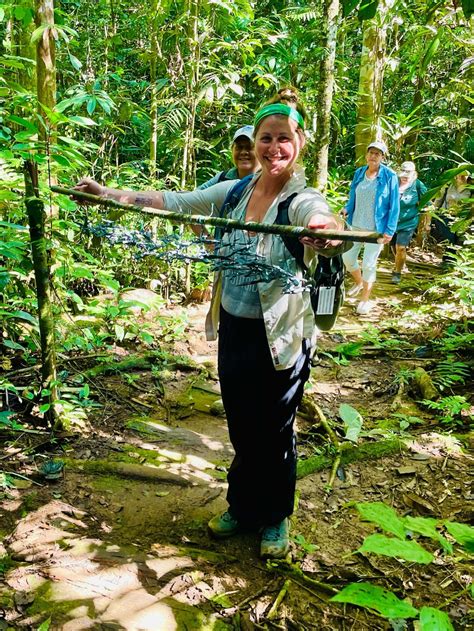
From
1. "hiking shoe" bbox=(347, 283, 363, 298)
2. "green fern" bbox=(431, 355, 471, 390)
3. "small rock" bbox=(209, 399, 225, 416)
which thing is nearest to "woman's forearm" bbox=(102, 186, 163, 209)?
"small rock" bbox=(209, 399, 225, 416)

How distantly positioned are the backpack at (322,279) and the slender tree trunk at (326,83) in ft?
14.4

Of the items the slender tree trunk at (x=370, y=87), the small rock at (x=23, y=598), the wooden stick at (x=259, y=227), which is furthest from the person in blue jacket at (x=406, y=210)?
the small rock at (x=23, y=598)

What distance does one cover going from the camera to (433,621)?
3.84 feet

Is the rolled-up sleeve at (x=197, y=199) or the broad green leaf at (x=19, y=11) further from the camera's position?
the broad green leaf at (x=19, y=11)

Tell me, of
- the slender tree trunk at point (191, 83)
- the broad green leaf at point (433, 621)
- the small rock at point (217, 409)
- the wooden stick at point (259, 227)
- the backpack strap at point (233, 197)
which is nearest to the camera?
the broad green leaf at point (433, 621)

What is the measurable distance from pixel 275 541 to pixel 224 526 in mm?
280

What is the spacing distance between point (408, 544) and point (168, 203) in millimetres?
1839

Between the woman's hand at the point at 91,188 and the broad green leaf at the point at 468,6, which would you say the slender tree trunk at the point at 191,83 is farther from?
the broad green leaf at the point at 468,6

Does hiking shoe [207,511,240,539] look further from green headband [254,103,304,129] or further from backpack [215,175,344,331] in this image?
green headband [254,103,304,129]

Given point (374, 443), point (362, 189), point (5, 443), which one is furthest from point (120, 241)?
point (362, 189)

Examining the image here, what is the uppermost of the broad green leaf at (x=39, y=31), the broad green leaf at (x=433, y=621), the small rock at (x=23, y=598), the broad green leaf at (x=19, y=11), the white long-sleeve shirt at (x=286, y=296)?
the broad green leaf at (x=19, y=11)

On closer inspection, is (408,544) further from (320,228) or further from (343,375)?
(343,375)

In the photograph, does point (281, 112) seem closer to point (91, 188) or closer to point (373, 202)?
point (91, 188)

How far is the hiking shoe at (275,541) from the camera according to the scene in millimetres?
2496
